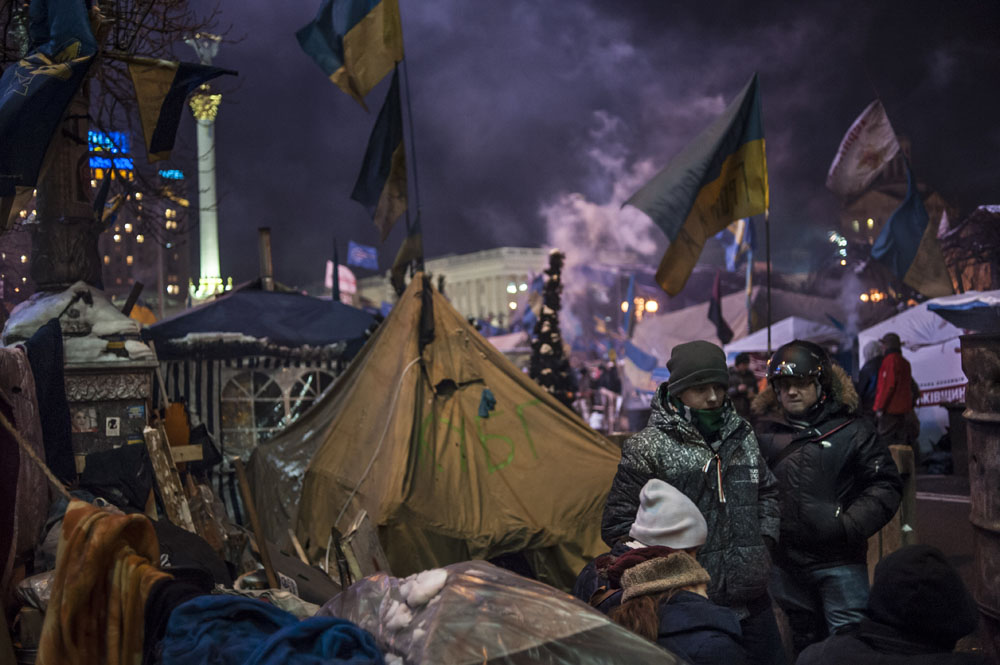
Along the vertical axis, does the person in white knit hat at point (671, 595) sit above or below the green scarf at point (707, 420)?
below

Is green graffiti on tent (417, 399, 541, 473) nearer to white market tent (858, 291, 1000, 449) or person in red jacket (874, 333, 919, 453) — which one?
person in red jacket (874, 333, 919, 453)

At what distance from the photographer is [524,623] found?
2039mm

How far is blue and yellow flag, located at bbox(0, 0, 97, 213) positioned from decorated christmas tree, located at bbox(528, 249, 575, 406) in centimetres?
1148

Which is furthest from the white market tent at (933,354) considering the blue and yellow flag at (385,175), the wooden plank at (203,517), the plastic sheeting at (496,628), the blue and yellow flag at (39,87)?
Result: the plastic sheeting at (496,628)

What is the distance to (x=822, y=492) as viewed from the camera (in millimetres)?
4008

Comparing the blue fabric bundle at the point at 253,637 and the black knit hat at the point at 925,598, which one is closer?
the blue fabric bundle at the point at 253,637

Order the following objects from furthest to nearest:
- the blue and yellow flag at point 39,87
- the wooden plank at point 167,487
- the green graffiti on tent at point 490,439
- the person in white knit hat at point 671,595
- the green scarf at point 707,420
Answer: the green graffiti on tent at point 490,439
the wooden plank at point 167,487
the blue and yellow flag at point 39,87
the green scarf at point 707,420
the person in white knit hat at point 671,595

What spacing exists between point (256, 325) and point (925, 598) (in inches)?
400

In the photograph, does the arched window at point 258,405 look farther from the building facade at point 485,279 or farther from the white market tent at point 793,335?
the building facade at point 485,279

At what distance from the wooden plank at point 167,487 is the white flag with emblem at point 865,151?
955cm

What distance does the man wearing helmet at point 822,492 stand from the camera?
154 inches

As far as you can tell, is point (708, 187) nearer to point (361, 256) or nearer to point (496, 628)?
point (496, 628)

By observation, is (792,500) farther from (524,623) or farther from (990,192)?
(990,192)

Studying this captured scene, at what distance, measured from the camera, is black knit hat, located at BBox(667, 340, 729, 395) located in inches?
139
